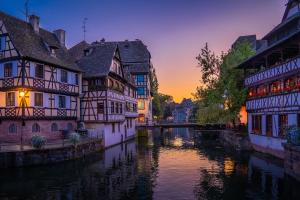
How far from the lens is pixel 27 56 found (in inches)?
1310

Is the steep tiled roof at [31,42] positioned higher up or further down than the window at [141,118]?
higher up

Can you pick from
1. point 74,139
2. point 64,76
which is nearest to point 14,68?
point 64,76

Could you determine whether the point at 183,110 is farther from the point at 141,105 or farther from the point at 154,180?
the point at 154,180

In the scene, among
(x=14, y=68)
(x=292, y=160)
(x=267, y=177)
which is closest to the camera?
(x=292, y=160)

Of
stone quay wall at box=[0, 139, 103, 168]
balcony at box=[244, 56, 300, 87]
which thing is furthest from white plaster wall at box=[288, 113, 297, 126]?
stone quay wall at box=[0, 139, 103, 168]

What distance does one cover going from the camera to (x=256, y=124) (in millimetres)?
39094

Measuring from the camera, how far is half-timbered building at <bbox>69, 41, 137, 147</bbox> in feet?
142

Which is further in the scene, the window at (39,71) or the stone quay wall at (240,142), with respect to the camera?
the stone quay wall at (240,142)

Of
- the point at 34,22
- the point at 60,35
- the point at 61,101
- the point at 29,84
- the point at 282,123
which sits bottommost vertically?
the point at 282,123

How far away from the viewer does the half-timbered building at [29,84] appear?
111 feet

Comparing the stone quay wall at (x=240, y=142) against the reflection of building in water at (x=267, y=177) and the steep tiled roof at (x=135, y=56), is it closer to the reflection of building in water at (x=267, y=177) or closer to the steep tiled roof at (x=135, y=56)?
the reflection of building in water at (x=267, y=177)

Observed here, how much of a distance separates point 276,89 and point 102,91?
68.3 feet

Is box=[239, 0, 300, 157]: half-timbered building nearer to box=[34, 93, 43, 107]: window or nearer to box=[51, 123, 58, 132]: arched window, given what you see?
box=[51, 123, 58, 132]: arched window

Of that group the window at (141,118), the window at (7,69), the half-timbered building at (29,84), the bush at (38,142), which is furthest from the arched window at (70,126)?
the window at (141,118)
